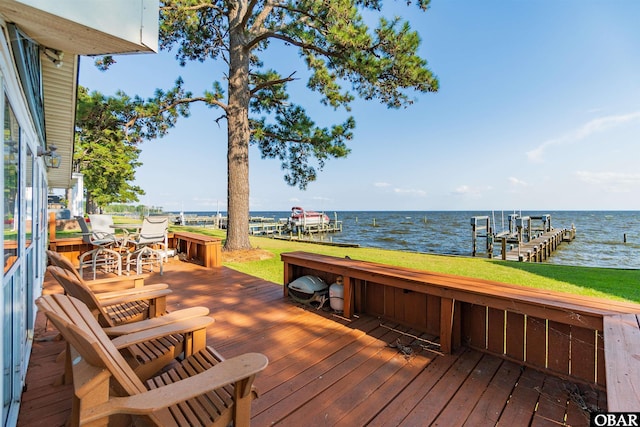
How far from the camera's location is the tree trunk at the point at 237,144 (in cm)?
798

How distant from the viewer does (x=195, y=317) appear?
6.89 ft

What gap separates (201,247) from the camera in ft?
22.4

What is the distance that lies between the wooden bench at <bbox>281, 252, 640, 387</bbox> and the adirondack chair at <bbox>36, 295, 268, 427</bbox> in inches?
76.8

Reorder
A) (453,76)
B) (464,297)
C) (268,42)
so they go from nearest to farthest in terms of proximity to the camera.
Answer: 1. (464,297)
2. (268,42)
3. (453,76)

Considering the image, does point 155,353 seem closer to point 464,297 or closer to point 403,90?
point 464,297

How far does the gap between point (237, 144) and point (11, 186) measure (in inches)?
252

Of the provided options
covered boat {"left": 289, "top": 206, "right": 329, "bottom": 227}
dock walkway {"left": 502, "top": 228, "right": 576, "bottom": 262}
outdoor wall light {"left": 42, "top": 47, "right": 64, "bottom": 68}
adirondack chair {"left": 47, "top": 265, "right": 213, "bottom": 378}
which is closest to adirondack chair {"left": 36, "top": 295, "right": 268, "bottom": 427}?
adirondack chair {"left": 47, "top": 265, "right": 213, "bottom": 378}

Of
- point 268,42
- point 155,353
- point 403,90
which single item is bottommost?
point 155,353

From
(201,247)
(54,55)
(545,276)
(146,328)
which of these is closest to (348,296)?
(146,328)

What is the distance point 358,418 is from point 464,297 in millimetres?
1386

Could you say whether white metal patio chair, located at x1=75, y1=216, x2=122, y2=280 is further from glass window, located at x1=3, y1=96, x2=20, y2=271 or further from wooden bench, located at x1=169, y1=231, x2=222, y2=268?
glass window, located at x1=3, y1=96, x2=20, y2=271

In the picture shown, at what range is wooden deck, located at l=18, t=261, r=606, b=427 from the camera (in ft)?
5.99

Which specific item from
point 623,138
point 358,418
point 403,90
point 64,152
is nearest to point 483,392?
point 358,418

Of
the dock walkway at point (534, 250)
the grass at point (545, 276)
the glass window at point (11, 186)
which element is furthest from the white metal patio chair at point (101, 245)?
the dock walkway at point (534, 250)
